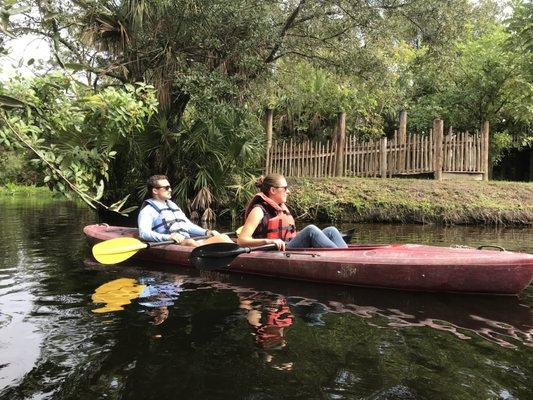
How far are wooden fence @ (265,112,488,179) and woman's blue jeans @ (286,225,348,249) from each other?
944cm

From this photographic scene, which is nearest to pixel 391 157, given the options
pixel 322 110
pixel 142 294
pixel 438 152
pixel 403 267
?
pixel 438 152

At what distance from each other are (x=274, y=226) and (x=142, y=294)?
5.84 ft

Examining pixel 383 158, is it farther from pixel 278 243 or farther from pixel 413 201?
pixel 278 243

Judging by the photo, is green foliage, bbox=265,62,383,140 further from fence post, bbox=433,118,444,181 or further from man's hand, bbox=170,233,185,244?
man's hand, bbox=170,233,185,244

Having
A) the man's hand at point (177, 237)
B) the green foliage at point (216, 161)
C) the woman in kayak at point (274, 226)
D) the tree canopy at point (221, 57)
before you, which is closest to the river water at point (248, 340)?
the woman in kayak at point (274, 226)

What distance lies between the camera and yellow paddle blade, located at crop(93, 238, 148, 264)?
6398mm

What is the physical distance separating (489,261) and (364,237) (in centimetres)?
525

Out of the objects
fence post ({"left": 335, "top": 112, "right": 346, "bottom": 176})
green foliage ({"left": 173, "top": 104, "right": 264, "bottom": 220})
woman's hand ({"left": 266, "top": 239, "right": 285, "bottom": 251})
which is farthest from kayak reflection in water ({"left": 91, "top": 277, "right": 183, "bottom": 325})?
fence post ({"left": 335, "top": 112, "right": 346, "bottom": 176})

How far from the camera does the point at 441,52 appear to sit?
13.8 meters

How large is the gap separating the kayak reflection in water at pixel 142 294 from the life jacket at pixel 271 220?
1.16 metres

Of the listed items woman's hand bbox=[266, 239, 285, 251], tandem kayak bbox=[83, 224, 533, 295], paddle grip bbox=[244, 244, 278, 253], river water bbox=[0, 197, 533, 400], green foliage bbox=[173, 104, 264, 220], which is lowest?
river water bbox=[0, 197, 533, 400]

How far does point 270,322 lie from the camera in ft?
14.0

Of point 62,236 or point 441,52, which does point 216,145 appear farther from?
point 441,52

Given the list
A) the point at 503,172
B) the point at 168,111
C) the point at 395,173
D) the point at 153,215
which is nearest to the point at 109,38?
the point at 168,111
